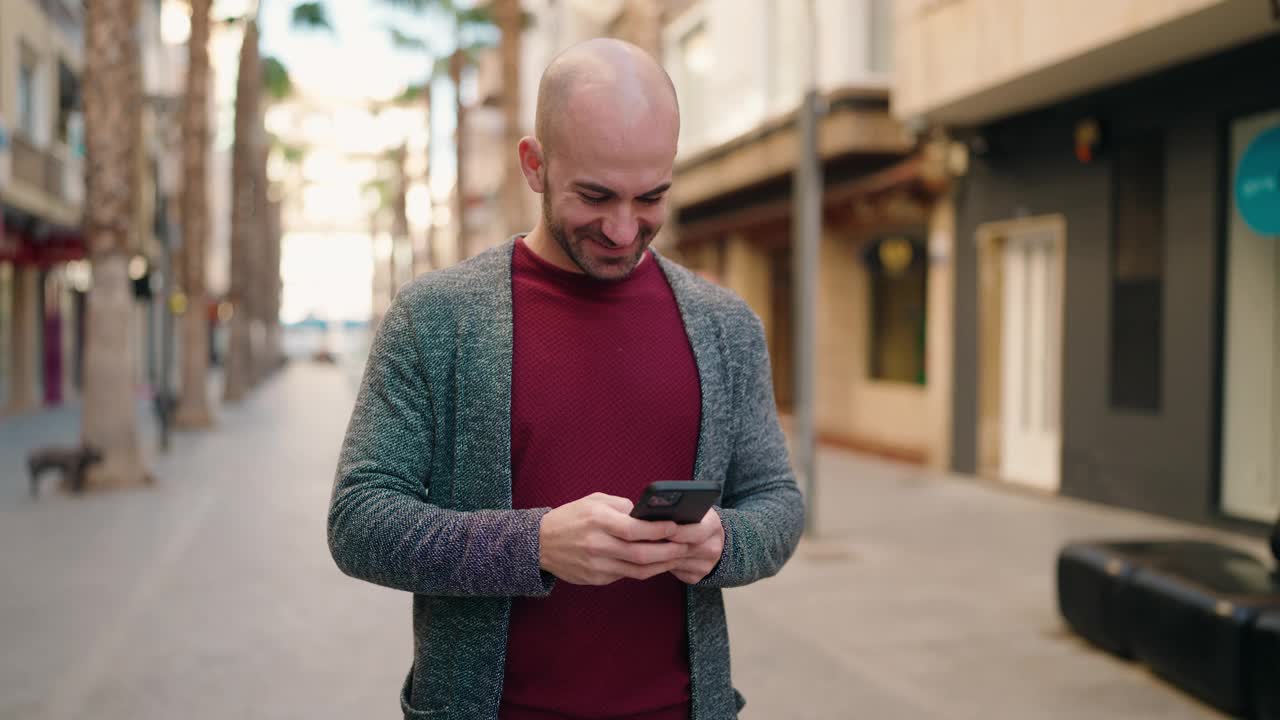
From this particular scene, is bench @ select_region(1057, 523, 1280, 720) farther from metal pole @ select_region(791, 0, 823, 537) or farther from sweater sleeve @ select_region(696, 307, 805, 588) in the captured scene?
sweater sleeve @ select_region(696, 307, 805, 588)

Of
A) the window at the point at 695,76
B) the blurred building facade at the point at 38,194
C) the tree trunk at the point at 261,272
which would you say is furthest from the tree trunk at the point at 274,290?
the window at the point at 695,76

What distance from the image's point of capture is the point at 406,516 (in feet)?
6.01

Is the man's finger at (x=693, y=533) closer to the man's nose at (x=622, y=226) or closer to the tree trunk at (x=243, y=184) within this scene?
the man's nose at (x=622, y=226)

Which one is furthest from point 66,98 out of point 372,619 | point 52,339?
point 372,619

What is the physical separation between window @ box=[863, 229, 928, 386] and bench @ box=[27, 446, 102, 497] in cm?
1129

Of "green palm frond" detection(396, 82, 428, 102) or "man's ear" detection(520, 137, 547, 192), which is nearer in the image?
"man's ear" detection(520, 137, 547, 192)

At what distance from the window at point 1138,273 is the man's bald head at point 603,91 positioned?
11788 millimetres

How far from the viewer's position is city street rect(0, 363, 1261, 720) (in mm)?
6057

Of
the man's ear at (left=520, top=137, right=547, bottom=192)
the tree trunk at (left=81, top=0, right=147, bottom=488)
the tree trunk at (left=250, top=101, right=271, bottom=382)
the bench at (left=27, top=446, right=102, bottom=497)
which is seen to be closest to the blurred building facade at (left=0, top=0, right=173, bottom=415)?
the tree trunk at (left=81, top=0, right=147, bottom=488)

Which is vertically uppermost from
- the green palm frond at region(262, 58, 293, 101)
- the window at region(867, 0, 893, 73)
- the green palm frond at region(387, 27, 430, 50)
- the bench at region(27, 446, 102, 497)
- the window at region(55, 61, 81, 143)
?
the green palm frond at region(387, 27, 430, 50)

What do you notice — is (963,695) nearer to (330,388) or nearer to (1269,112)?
(1269,112)

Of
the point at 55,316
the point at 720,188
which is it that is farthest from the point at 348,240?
the point at 720,188

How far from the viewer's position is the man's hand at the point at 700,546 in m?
1.78

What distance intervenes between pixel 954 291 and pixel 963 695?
11011mm
